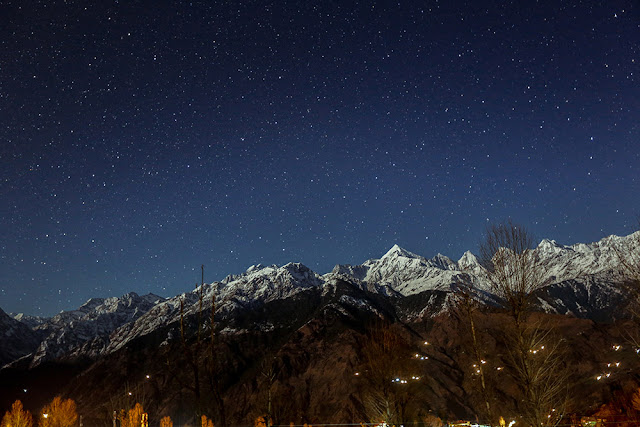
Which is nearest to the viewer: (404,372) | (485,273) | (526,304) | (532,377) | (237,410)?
(532,377)

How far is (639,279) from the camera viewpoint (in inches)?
810

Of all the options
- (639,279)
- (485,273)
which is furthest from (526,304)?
(639,279)

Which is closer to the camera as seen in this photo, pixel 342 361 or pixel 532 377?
pixel 532 377

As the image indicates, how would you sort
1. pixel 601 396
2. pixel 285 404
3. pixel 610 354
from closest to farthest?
pixel 601 396
pixel 285 404
pixel 610 354

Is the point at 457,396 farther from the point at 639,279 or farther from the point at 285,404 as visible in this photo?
the point at 639,279

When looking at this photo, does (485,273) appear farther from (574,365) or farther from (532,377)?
(574,365)

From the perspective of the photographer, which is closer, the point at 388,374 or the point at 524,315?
the point at 524,315

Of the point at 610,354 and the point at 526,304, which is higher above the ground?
the point at 526,304

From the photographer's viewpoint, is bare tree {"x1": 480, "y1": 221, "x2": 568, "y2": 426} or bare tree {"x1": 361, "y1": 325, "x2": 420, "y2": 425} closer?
bare tree {"x1": 480, "y1": 221, "x2": 568, "y2": 426}

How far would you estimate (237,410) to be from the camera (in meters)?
179

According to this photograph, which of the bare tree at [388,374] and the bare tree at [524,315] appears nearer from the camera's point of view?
the bare tree at [524,315]

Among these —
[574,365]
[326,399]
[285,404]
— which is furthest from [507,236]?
[574,365]

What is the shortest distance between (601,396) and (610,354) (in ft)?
233

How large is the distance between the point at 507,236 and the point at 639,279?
259 inches
